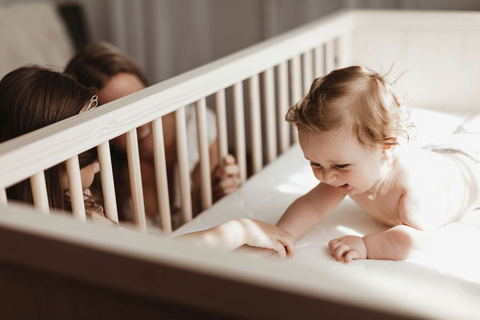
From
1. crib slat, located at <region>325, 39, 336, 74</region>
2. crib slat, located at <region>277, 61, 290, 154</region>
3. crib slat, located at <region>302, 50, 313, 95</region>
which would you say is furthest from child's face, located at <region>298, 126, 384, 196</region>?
crib slat, located at <region>325, 39, 336, 74</region>

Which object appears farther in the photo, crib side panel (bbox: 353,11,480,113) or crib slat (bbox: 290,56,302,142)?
crib side panel (bbox: 353,11,480,113)

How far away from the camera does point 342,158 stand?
2.79 ft

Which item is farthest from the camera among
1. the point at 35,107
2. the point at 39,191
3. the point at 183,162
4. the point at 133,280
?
the point at 183,162

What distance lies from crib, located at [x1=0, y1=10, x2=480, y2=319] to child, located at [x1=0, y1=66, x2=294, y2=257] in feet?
0.19

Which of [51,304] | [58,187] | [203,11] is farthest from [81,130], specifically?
[203,11]

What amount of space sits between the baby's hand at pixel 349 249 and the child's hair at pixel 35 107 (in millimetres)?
441

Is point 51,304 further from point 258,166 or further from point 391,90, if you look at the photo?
point 258,166

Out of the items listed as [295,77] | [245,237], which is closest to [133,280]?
[245,237]

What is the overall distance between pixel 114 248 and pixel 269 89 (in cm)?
92

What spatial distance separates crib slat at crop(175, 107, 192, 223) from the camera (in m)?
1.03

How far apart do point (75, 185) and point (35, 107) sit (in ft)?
0.47

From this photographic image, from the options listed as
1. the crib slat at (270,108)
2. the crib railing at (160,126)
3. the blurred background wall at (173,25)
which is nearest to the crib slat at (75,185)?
the crib railing at (160,126)

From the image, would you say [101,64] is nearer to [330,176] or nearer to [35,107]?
[35,107]

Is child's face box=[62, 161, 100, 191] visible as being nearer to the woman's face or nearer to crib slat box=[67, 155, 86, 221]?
crib slat box=[67, 155, 86, 221]
